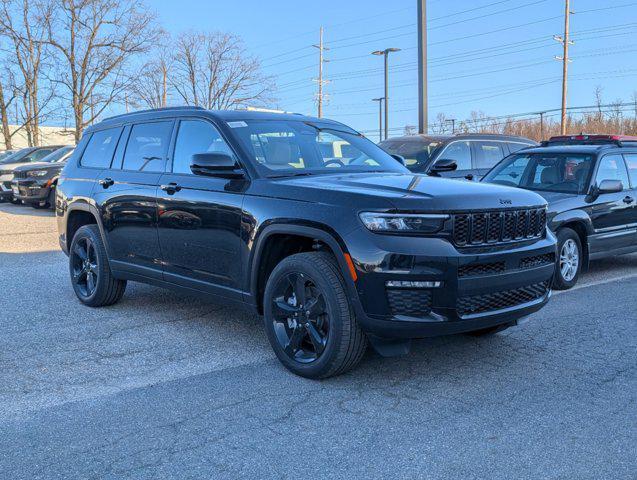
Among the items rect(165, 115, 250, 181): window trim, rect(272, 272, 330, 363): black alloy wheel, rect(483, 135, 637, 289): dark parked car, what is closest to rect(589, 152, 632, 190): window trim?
rect(483, 135, 637, 289): dark parked car

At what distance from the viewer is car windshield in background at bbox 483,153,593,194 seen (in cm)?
805

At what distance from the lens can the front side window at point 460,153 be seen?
1097 centimetres

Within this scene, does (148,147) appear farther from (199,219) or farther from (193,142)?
(199,219)

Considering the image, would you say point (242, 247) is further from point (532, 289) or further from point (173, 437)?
point (532, 289)

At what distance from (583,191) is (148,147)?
5.14 metres

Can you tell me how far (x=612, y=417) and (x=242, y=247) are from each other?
259cm

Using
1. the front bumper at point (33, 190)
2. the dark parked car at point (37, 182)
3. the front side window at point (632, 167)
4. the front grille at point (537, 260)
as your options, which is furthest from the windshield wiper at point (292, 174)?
the front bumper at point (33, 190)

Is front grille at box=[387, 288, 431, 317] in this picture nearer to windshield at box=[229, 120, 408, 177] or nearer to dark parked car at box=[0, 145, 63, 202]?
windshield at box=[229, 120, 408, 177]

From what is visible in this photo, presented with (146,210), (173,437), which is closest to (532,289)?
(173,437)

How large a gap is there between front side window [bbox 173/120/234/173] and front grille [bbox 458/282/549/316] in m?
2.25

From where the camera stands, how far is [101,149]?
653cm

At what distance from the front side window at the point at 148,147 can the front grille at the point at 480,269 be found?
283cm

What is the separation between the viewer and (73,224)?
6.91m

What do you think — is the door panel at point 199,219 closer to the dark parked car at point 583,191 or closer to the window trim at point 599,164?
the dark parked car at point 583,191
